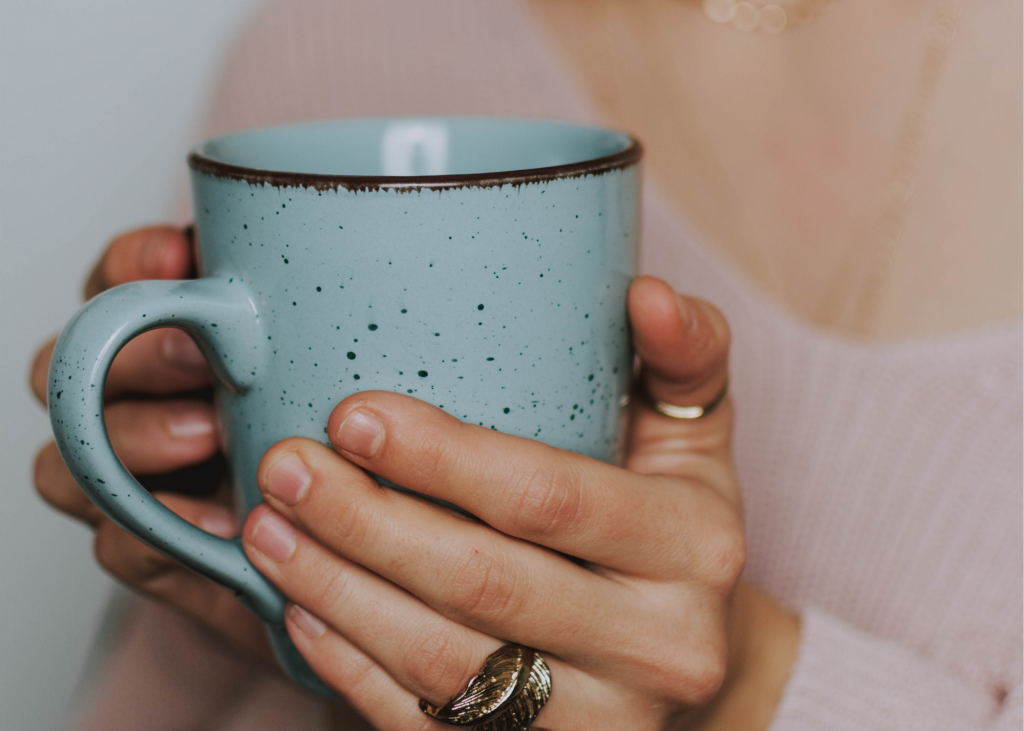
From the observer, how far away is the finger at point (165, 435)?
1.83 ft

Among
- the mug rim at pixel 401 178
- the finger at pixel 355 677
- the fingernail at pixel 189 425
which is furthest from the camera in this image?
the fingernail at pixel 189 425

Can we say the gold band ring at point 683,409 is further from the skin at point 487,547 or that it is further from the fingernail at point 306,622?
the fingernail at point 306,622

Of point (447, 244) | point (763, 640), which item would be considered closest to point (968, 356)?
point (763, 640)

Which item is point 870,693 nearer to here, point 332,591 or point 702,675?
point 702,675

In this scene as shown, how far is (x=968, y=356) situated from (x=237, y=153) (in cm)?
76

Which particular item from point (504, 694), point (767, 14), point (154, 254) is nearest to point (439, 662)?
point (504, 694)

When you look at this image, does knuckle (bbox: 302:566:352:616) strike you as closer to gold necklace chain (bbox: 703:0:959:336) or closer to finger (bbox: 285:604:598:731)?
finger (bbox: 285:604:598:731)

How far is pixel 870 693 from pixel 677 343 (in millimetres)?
353

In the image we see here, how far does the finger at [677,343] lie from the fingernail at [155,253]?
37 centimetres

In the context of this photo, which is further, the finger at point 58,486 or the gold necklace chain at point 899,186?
the gold necklace chain at point 899,186

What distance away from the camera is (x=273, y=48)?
1050mm

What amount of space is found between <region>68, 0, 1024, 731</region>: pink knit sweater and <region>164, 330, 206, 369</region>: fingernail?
258 mm

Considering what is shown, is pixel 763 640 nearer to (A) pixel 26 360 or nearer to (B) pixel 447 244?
(B) pixel 447 244

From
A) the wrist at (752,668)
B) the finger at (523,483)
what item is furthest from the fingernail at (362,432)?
the wrist at (752,668)
